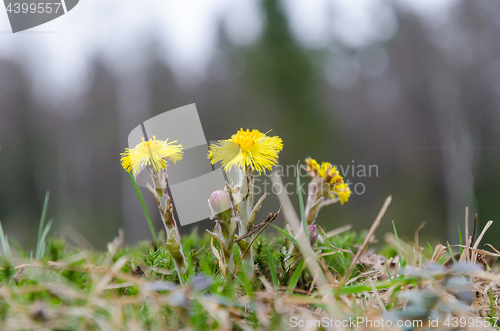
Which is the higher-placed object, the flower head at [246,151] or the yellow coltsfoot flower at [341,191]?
the flower head at [246,151]

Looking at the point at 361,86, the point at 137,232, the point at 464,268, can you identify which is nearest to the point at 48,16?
the point at 464,268

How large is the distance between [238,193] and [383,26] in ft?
22.6

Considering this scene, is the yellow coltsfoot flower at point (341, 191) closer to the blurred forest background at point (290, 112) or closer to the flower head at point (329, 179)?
the flower head at point (329, 179)

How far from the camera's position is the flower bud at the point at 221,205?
60 cm

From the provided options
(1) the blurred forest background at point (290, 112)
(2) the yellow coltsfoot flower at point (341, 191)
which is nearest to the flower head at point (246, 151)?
(2) the yellow coltsfoot flower at point (341, 191)

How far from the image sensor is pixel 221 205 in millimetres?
599

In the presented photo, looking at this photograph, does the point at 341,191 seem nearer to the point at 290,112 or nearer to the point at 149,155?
the point at 149,155

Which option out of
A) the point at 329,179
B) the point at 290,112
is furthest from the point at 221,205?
the point at 290,112

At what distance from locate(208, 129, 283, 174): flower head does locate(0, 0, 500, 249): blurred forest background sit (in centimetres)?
473

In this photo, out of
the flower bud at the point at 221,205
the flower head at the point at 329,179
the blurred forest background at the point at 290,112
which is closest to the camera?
the flower bud at the point at 221,205

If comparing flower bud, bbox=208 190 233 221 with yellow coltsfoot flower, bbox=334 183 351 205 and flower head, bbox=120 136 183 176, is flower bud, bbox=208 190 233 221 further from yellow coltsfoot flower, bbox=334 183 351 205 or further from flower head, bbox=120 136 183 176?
yellow coltsfoot flower, bbox=334 183 351 205

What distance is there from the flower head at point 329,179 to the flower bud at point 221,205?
287 millimetres

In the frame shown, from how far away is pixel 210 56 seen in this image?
716 centimetres

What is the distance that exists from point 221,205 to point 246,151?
15cm
